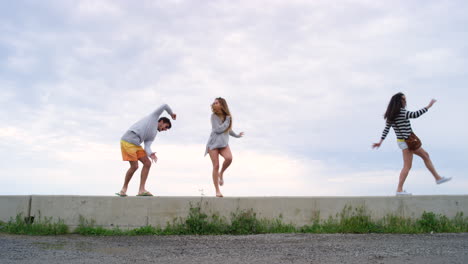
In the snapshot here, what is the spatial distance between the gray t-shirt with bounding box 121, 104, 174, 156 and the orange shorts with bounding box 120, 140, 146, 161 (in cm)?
9

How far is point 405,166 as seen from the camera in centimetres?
943

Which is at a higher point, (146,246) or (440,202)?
(440,202)

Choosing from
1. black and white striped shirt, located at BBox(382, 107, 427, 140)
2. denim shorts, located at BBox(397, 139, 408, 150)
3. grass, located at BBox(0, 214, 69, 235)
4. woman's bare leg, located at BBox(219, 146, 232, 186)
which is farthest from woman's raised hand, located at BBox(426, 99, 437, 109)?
grass, located at BBox(0, 214, 69, 235)

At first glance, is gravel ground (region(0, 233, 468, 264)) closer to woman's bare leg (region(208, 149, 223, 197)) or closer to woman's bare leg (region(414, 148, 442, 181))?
woman's bare leg (region(208, 149, 223, 197))

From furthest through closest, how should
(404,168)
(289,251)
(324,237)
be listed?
1. (404,168)
2. (324,237)
3. (289,251)

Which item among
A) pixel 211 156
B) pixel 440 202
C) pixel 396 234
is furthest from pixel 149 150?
pixel 440 202

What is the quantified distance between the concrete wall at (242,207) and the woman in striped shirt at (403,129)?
64 cm

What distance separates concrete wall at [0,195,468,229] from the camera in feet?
28.7

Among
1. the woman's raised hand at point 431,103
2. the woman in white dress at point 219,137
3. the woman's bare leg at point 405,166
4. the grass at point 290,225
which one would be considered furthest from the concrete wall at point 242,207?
the woman's raised hand at point 431,103

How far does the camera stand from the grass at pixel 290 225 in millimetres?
8430

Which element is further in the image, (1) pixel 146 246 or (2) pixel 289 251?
(1) pixel 146 246

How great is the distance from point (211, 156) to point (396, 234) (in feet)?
12.6

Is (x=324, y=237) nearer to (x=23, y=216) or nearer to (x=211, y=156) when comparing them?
(x=211, y=156)

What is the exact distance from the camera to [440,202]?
8938 mm
